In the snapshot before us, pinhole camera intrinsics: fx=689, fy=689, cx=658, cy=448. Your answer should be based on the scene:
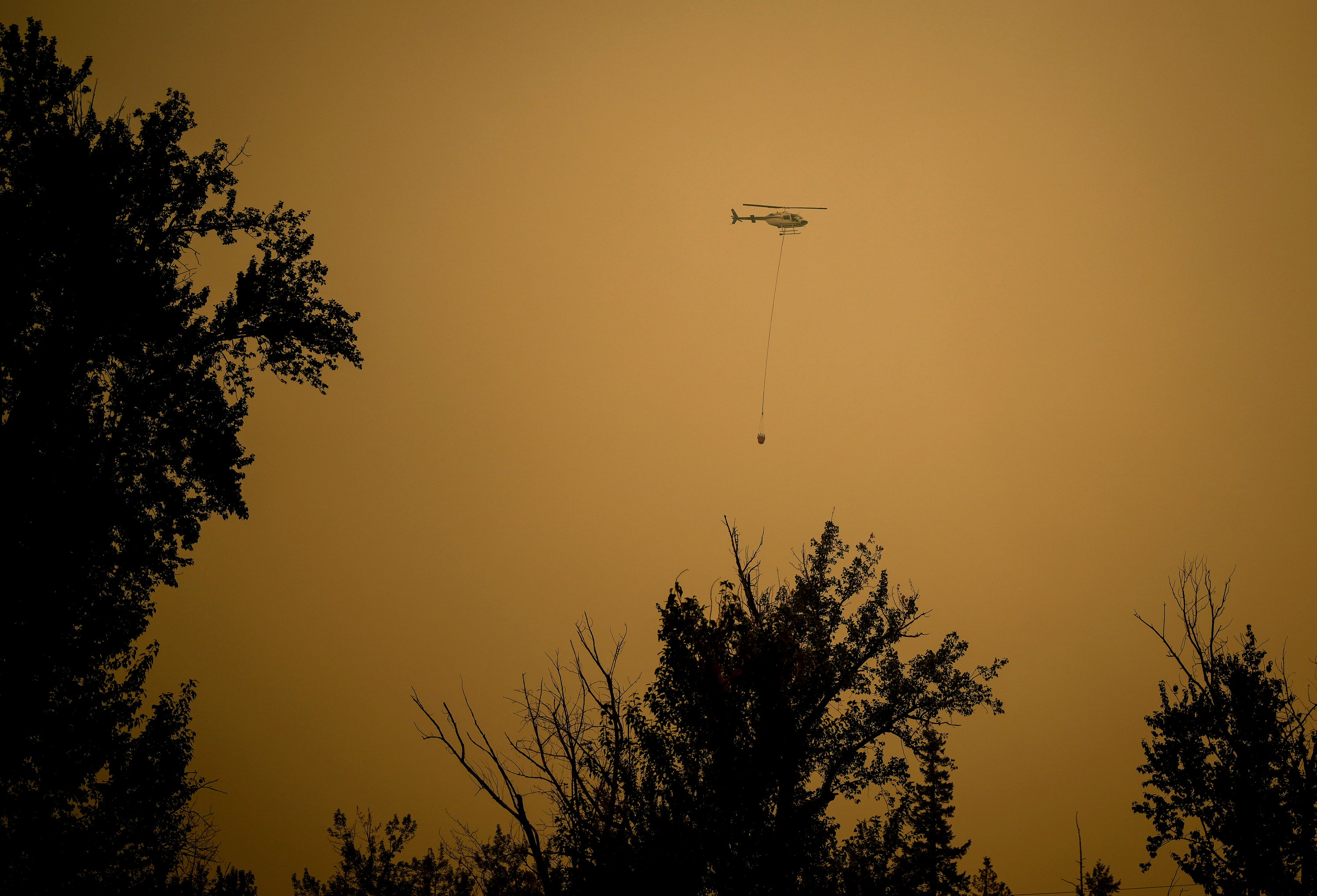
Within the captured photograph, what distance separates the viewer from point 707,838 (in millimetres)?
10586

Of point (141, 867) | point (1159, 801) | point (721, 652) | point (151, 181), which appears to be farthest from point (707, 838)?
point (141, 867)

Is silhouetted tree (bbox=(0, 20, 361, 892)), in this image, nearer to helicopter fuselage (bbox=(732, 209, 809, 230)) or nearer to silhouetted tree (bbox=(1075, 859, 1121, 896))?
helicopter fuselage (bbox=(732, 209, 809, 230))

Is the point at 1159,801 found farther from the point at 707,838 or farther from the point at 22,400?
the point at 22,400

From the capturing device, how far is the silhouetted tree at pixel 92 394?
32.8ft

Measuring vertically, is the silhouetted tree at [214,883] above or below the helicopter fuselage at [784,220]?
below

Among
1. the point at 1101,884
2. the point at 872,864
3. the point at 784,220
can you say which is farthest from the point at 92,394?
the point at 1101,884

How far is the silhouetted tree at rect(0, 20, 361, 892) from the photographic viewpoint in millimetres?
10000

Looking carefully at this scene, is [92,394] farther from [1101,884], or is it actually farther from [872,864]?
[1101,884]

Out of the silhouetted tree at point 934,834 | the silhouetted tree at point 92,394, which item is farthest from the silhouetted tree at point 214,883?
the silhouetted tree at point 934,834

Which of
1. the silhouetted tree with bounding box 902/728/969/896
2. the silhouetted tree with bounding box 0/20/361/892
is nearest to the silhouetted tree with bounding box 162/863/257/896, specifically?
the silhouetted tree with bounding box 0/20/361/892

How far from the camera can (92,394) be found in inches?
448

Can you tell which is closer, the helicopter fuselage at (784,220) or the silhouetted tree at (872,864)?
the silhouetted tree at (872,864)

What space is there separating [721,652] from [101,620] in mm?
10768

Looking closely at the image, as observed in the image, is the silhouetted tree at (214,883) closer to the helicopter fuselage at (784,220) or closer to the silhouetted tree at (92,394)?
the silhouetted tree at (92,394)
